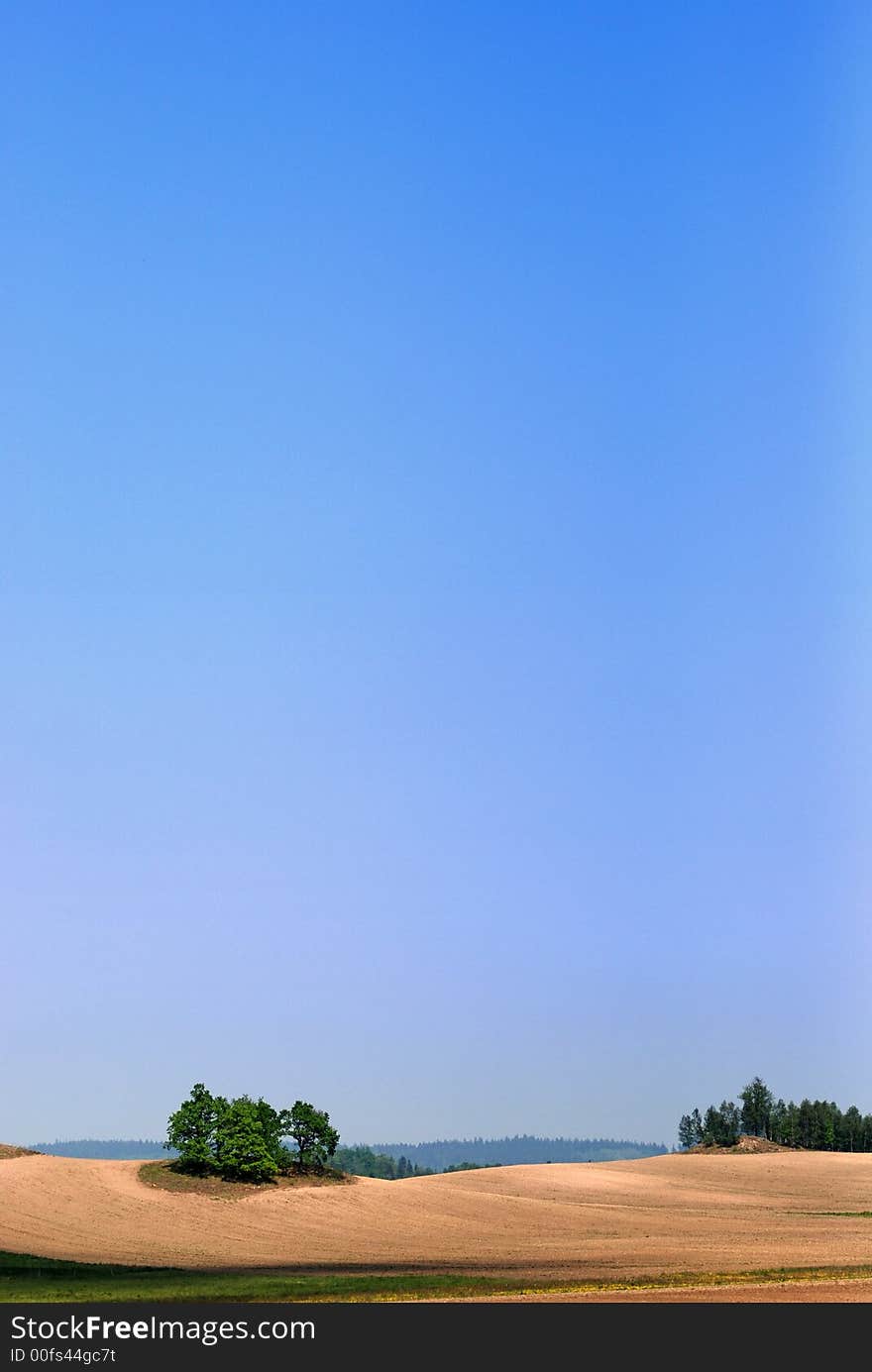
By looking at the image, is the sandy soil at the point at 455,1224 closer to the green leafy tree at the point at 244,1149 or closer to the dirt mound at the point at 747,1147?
the green leafy tree at the point at 244,1149

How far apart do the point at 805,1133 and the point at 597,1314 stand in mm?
153105

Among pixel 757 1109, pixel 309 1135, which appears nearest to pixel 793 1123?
pixel 757 1109

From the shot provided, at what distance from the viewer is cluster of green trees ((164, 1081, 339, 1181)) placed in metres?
78.7

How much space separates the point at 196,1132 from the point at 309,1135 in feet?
23.8

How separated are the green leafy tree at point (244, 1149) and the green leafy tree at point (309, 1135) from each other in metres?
3.57

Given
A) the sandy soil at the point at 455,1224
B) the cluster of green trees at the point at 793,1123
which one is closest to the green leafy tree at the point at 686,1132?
the cluster of green trees at the point at 793,1123

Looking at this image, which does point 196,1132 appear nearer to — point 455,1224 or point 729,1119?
point 455,1224

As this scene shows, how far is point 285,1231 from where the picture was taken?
2640 inches

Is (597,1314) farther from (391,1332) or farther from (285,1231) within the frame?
(285,1231)

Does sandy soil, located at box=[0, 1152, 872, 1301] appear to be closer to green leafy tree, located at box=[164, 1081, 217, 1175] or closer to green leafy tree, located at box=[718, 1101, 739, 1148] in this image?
green leafy tree, located at box=[164, 1081, 217, 1175]

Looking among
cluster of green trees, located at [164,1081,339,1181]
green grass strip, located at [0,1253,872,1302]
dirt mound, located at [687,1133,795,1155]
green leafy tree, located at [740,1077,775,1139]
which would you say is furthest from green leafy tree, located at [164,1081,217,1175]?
green leafy tree, located at [740,1077,775,1139]

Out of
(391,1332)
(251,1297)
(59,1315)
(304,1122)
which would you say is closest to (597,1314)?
(391,1332)

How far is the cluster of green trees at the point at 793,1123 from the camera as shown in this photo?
6973 inches

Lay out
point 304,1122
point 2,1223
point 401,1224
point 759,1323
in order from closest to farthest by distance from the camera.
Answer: point 759,1323, point 2,1223, point 401,1224, point 304,1122
